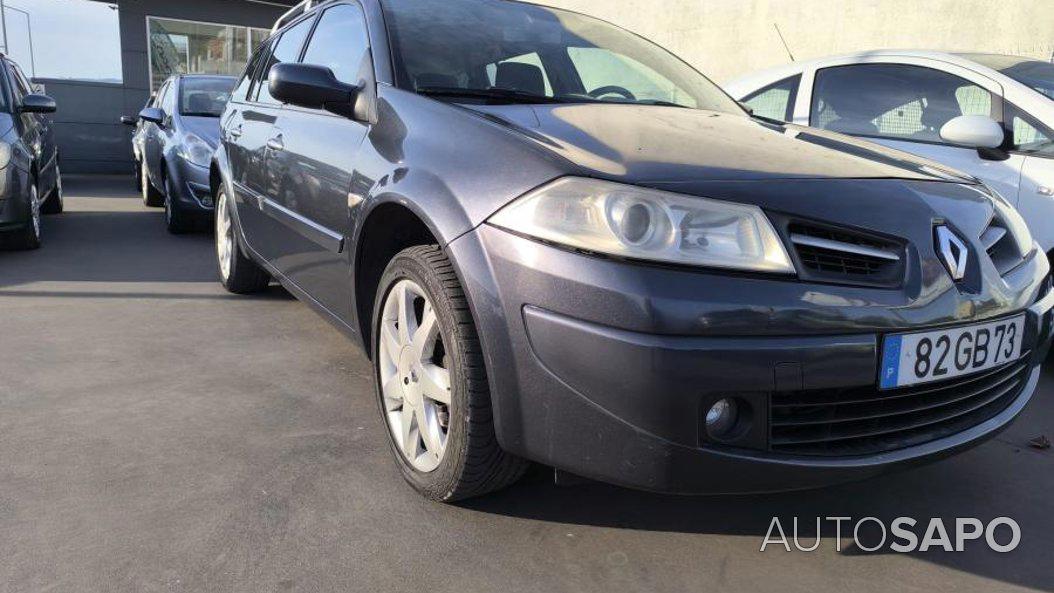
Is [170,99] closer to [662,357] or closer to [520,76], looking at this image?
[520,76]

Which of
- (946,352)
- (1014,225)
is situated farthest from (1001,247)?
(946,352)

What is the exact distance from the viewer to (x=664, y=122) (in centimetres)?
257

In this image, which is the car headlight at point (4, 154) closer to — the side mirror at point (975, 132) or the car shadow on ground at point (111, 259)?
the car shadow on ground at point (111, 259)

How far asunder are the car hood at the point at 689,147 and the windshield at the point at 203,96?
5734 millimetres

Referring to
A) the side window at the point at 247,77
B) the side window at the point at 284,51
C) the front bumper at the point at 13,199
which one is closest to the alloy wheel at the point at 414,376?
the side window at the point at 284,51

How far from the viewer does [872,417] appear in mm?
1940

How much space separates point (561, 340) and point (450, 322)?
37 cm

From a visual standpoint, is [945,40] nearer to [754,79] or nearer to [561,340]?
[754,79]

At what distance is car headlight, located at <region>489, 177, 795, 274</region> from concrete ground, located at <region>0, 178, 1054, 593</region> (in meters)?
0.80

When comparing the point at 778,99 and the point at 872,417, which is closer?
the point at 872,417

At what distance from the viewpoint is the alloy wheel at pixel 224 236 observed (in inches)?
188

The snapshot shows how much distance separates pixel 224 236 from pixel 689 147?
3.50m

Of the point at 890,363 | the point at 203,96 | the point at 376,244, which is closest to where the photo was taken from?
the point at 890,363

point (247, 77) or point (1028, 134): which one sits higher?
point (247, 77)
